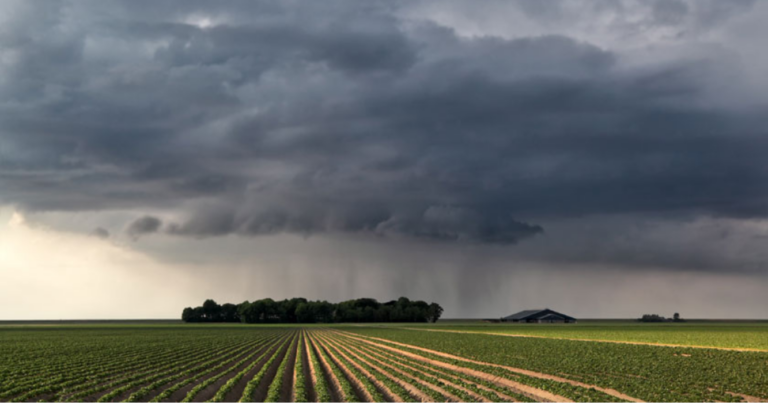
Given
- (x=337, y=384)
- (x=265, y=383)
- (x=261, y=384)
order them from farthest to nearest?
(x=265, y=383)
(x=261, y=384)
(x=337, y=384)

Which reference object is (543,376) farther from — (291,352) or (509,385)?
(291,352)

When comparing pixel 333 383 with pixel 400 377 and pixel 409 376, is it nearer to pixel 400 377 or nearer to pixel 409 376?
pixel 400 377

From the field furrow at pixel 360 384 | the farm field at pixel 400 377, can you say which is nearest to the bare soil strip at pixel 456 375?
the farm field at pixel 400 377

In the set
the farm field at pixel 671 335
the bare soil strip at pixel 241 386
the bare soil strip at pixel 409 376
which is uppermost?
the farm field at pixel 671 335

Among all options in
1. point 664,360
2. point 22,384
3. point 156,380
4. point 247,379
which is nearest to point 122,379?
point 156,380

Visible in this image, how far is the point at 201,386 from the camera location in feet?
103

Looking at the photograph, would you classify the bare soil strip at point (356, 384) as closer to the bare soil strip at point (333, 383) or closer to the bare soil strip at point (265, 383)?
the bare soil strip at point (333, 383)

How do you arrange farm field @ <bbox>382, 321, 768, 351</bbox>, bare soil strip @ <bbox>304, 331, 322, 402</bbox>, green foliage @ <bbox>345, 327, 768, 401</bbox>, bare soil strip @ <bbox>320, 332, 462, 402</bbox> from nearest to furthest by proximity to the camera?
bare soil strip @ <bbox>320, 332, 462, 402</bbox> < green foliage @ <bbox>345, 327, 768, 401</bbox> < bare soil strip @ <bbox>304, 331, 322, 402</bbox> < farm field @ <bbox>382, 321, 768, 351</bbox>

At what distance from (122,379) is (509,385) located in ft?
76.4

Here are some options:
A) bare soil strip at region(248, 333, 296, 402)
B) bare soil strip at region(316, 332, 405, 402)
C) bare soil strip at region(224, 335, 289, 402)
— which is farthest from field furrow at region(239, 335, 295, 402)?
bare soil strip at region(316, 332, 405, 402)

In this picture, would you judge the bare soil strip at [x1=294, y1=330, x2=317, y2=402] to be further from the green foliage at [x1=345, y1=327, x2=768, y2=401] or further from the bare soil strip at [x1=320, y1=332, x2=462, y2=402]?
the green foliage at [x1=345, y1=327, x2=768, y2=401]

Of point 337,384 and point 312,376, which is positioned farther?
point 312,376

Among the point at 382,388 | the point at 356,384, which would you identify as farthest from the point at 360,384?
the point at 382,388

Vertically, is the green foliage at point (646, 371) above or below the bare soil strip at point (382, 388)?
above
